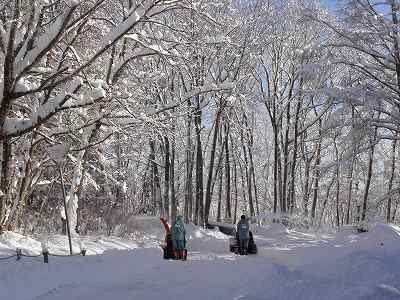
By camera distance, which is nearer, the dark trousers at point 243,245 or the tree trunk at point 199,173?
the dark trousers at point 243,245

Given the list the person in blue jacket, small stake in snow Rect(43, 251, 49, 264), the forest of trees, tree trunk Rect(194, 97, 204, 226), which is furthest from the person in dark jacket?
tree trunk Rect(194, 97, 204, 226)

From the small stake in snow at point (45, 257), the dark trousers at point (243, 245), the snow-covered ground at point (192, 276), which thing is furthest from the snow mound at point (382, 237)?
the small stake in snow at point (45, 257)

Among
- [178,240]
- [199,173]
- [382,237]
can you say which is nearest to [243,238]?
[178,240]

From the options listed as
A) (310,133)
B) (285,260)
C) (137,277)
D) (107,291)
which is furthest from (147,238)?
(310,133)

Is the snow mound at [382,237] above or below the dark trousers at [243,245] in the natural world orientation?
above

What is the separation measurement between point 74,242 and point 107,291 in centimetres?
842

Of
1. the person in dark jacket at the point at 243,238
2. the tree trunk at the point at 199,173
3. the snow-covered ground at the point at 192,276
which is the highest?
the tree trunk at the point at 199,173

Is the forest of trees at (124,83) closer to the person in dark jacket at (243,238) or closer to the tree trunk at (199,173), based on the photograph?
the tree trunk at (199,173)

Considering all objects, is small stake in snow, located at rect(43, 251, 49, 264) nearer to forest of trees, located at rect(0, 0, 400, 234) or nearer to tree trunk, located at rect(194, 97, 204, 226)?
forest of trees, located at rect(0, 0, 400, 234)

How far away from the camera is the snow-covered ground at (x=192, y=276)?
8648 millimetres

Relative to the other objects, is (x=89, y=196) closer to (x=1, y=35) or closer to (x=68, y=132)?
(x=68, y=132)

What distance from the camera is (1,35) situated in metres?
14.4

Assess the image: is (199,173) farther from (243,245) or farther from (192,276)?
(192,276)

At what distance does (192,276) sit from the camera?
10648 mm
